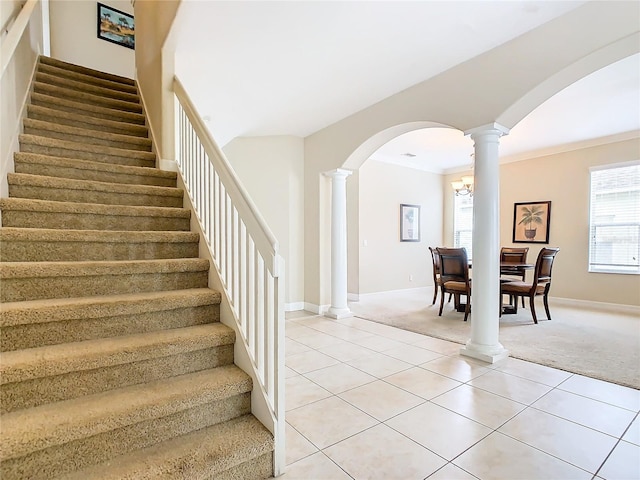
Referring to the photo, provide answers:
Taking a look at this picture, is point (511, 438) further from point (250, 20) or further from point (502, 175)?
point (502, 175)

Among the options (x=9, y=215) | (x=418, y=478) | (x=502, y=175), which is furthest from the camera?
(x=502, y=175)

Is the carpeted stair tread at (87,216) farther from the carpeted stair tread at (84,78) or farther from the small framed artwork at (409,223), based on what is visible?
the small framed artwork at (409,223)

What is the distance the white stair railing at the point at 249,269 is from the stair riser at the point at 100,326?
0.24 m

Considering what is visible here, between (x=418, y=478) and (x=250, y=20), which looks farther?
(x=250, y=20)

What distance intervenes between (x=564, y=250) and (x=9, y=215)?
7098 millimetres

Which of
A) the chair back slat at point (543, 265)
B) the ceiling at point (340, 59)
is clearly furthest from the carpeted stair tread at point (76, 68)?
the chair back slat at point (543, 265)

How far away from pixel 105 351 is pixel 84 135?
2.45 m

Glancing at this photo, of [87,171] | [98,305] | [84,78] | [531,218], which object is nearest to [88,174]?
[87,171]

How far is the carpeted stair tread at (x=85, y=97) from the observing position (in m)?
3.38

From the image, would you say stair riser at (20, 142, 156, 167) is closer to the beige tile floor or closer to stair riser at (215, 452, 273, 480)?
the beige tile floor

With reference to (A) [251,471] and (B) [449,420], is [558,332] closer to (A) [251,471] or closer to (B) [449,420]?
(B) [449,420]

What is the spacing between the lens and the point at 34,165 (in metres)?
2.45

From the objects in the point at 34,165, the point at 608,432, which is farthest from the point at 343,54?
the point at 608,432

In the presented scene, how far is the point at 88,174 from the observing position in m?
2.64
